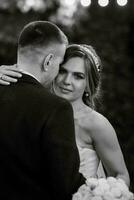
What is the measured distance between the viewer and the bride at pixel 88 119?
13.6 ft

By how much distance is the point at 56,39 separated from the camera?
3.52 m

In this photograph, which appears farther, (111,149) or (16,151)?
(111,149)

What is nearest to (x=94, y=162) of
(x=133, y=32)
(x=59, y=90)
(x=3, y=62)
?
(x=59, y=90)

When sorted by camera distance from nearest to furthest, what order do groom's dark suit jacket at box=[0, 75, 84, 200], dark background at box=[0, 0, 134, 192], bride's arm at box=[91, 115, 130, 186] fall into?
groom's dark suit jacket at box=[0, 75, 84, 200] → bride's arm at box=[91, 115, 130, 186] → dark background at box=[0, 0, 134, 192]

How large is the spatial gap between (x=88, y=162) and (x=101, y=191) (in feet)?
2.93

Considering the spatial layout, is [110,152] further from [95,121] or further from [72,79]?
[72,79]

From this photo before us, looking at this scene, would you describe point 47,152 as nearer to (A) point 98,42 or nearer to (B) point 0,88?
(B) point 0,88

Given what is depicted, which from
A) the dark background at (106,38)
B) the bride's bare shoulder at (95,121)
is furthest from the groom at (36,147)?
the dark background at (106,38)

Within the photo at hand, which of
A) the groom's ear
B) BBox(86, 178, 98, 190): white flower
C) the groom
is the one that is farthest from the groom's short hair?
BBox(86, 178, 98, 190): white flower

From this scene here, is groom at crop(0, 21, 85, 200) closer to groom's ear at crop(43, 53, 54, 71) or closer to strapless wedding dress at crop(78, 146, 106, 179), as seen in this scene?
groom's ear at crop(43, 53, 54, 71)

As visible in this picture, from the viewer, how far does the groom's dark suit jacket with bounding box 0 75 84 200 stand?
3184 millimetres

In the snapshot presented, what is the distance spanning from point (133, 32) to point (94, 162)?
30.8 feet

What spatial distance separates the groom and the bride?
2.72 feet

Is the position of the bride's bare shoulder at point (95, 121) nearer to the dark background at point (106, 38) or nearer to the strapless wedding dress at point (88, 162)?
the strapless wedding dress at point (88, 162)
